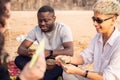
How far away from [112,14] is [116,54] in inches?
16.1

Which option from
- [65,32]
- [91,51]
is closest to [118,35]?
[91,51]

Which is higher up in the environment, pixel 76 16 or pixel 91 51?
pixel 91 51

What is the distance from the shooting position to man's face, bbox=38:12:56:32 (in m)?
5.80

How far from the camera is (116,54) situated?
4.32 metres

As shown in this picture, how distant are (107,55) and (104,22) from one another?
1.17 ft

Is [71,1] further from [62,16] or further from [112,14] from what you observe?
[112,14]

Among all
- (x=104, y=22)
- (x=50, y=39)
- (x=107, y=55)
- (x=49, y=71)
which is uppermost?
(x=104, y=22)

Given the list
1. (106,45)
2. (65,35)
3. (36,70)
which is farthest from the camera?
(65,35)

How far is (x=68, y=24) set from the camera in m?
13.8

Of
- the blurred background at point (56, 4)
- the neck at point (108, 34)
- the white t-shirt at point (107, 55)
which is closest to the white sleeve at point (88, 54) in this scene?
the white t-shirt at point (107, 55)

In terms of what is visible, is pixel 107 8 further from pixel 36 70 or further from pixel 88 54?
pixel 36 70

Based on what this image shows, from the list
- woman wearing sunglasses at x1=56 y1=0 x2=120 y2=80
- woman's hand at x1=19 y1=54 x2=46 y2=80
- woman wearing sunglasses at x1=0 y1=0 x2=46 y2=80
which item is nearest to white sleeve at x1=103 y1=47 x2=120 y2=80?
woman wearing sunglasses at x1=56 y1=0 x2=120 y2=80

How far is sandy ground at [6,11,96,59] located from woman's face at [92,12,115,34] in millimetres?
4387

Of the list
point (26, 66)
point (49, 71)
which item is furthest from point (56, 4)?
point (26, 66)
